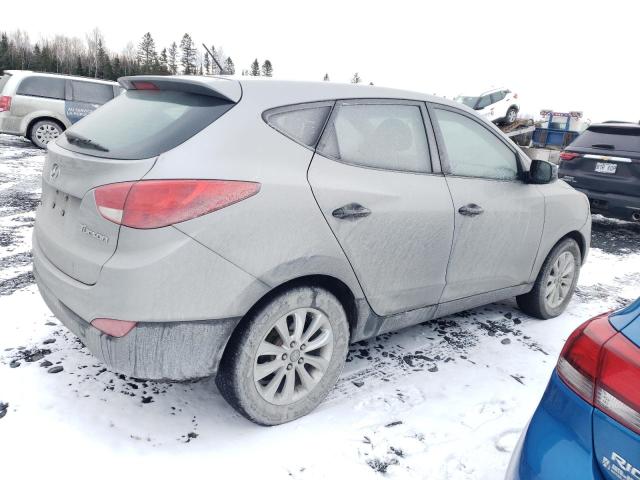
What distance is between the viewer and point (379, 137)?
2.68 meters

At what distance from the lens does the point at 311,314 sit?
7.93ft

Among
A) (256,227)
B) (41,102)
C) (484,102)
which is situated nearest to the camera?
(256,227)

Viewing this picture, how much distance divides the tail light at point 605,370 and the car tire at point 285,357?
1157 mm

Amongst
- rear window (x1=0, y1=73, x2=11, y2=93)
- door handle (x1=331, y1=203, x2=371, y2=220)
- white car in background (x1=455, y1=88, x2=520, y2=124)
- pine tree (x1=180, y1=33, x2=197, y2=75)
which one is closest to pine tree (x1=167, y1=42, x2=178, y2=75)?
pine tree (x1=180, y1=33, x2=197, y2=75)

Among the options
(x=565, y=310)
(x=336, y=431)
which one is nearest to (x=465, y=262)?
(x=336, y=431)

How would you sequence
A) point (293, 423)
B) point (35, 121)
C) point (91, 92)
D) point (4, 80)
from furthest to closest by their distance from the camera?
1. point (91, 92)
2. point (4, 80)
3. point (35, 121)
4. point (293, 423)

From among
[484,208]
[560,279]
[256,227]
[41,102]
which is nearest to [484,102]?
[41,102]

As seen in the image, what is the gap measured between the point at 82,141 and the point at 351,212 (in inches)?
53.1

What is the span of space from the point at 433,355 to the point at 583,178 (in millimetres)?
5417

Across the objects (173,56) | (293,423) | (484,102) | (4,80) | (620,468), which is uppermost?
(173,56)

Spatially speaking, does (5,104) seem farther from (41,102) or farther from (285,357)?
(285,357)

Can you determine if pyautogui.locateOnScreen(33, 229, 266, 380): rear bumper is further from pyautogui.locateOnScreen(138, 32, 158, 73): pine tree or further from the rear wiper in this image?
pyautogui.locateOnScreen(138, 32, 158, 73): pine tree

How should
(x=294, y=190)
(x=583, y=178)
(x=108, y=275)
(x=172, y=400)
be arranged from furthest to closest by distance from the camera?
(x=583, y=178)
(x=172, y=400)
(x=294, y=190)
(x=108, y=275)

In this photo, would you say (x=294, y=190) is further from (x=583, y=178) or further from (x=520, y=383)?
(x=583, y=178)
